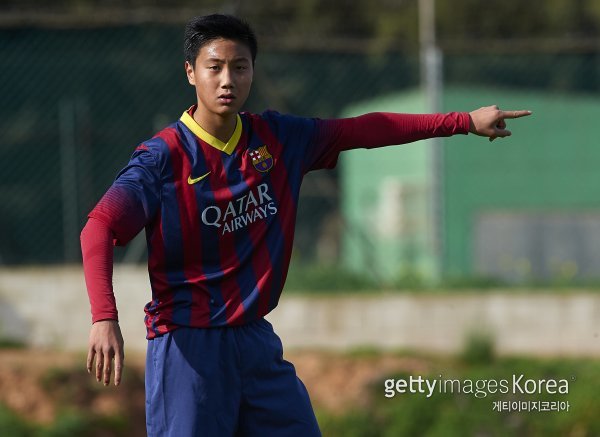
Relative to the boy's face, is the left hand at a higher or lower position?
lower

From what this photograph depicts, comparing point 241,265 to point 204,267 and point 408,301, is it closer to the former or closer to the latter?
point 204,267

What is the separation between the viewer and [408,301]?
9422 mm

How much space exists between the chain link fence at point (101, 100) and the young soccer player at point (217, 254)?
220 inches

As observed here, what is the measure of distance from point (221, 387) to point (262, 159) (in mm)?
848

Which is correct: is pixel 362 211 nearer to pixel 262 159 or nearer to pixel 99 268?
pixel 262 159

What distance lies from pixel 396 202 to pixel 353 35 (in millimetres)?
1802

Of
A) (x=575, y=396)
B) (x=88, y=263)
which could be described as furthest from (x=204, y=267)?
(x=575, y=396)

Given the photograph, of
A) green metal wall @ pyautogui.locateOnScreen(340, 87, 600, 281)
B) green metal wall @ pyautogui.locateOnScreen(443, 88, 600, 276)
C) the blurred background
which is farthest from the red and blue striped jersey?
green metal wall @ pyautogui.locateOnScreen(443, 88, 600, 276)

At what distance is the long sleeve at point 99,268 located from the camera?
12.5 feet

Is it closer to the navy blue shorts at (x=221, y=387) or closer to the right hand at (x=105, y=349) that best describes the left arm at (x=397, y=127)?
the navy blue shorts at (x=221, y=387)

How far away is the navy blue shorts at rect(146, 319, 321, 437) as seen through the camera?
4.18m

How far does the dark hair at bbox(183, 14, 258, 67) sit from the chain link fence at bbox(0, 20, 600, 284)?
18.4 ft

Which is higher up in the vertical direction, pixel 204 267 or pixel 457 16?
pixel 457 16

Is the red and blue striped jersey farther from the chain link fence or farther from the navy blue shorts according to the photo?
the chain link fence
